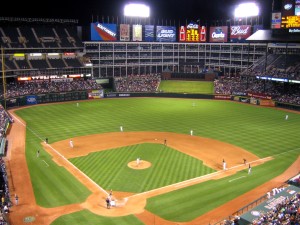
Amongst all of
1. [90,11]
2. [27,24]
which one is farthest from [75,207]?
[90,11]

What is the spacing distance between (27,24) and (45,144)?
163 ft

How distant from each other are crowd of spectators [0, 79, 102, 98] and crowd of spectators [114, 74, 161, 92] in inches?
276

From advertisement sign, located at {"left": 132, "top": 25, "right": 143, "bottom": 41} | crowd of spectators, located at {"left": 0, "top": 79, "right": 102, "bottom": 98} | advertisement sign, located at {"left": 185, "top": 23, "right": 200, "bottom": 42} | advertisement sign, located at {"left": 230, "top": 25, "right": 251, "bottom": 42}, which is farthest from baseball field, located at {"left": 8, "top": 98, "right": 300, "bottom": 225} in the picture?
advertisement sign, located at {"left": 185, "top": 23, "right": 200, "bottom": 42}

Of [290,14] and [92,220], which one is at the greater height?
[290,14]

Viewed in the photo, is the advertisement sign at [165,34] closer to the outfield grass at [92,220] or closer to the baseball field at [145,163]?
the baseball field at [145,163]

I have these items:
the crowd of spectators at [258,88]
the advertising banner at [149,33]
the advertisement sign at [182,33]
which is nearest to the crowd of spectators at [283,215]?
the crowd of spectators at [258,88]

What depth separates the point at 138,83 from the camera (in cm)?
8506

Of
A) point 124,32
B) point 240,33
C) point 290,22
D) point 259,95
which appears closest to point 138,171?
point 290,22

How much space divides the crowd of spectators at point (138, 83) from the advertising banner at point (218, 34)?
62.2 feet

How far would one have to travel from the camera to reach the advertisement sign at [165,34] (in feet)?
300

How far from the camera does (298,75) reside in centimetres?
6525

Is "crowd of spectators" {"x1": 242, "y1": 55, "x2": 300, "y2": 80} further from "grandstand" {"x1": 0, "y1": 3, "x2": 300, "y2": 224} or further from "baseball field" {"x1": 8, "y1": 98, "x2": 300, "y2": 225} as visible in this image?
"baseball field" {"x1": 8, "y1": 98, "x2": 300, "y2": 225}

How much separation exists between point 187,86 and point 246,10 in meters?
24.8

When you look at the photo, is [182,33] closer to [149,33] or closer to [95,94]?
[149,33]
